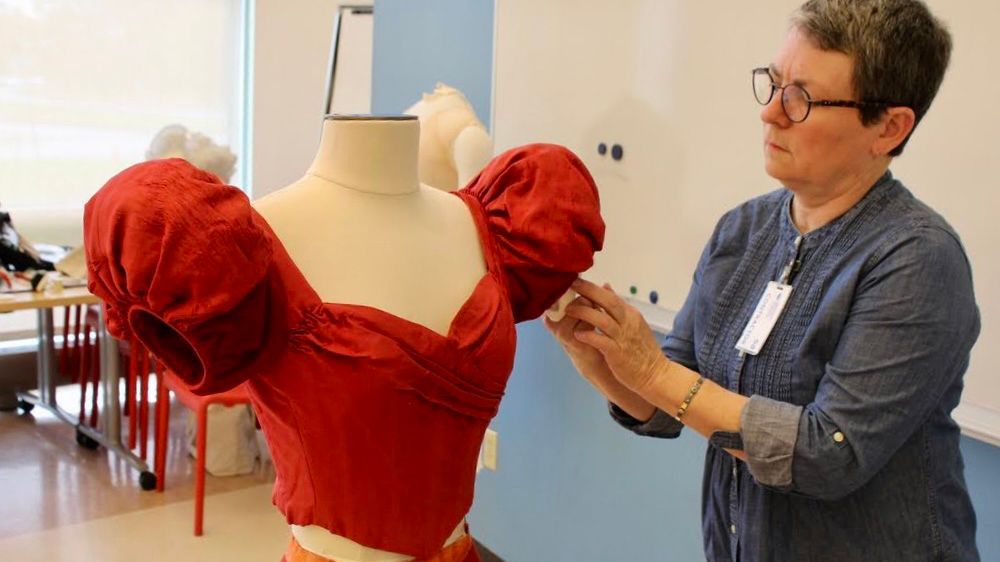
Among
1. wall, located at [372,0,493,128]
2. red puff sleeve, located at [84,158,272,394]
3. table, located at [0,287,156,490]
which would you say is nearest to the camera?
red puff sleeve, located at [84,158,272,394]

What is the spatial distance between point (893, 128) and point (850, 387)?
37cm

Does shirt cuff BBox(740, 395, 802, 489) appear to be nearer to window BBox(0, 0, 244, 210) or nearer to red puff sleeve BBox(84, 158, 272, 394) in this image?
red puff sleeve BBox(84, 158, 272, 394)

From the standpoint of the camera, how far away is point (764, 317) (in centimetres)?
143

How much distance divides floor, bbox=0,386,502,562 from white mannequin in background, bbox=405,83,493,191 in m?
1.35

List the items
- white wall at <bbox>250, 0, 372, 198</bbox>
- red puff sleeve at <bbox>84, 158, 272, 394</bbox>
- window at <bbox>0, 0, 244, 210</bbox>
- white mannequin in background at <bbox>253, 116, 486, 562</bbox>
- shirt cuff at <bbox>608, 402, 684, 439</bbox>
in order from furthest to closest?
white wall at <bbox>250, 0, 372, 198</bbox> → window at <bbox>0, 0, 244, 210</bbox> → shirt cuff at <bbox>608, 402, 684, 439</bbox> → white mannequin in background at <bbox>253, 116, 486, 562</bbox> → red puff sleeve at <bbox>84, 158, 272, 394</bbox>

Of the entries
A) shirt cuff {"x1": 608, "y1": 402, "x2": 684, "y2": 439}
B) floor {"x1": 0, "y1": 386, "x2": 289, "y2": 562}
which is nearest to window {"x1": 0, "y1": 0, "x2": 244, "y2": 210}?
floor {"x1": 0, "y1": 386, "x2": 289, "y2": 562}

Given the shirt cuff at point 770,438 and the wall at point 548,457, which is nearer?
the shirt cuff at point 770,438

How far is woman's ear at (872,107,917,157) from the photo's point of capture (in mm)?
1315

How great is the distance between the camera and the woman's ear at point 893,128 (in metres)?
1.32

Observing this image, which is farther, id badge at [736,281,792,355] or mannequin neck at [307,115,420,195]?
id badge at [736,281,792,355]

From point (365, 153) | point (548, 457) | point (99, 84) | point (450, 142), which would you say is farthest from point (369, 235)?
point (99, 84)

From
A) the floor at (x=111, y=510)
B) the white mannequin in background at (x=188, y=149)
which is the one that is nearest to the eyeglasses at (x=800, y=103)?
the floor at (x=111, y=510)

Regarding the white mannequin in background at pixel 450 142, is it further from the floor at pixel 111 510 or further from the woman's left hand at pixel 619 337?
the floor at pixel 111 510

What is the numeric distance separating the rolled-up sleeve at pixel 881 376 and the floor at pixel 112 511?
2067 mm
